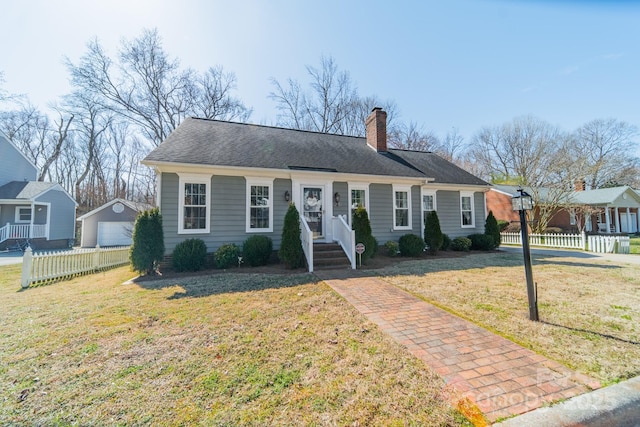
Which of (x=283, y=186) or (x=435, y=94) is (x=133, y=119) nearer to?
(x=283, y=186)

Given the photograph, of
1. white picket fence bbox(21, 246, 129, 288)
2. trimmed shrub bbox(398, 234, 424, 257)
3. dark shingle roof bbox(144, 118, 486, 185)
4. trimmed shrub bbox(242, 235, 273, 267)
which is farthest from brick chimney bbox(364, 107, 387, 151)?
white picket fence bbox(21, 246, 129, 288)

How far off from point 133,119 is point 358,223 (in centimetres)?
1943

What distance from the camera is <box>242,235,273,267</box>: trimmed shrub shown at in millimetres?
8492

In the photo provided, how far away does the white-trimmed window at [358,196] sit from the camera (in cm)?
1064

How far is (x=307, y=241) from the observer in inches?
321

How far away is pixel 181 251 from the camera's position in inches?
314

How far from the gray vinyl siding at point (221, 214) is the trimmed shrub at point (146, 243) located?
0.69 meters

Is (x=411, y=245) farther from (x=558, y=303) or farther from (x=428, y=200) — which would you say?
(x=558, y=303)

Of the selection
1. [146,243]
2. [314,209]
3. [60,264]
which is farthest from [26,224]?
[314,209]

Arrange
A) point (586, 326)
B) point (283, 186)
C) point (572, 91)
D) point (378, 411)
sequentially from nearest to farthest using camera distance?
point (378, 411) < point (586, 326) < point (283, 186) < point (572, 91)

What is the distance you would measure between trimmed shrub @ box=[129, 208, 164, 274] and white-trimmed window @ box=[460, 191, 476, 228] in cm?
1306

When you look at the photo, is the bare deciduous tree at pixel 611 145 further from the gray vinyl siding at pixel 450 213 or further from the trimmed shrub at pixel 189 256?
the trimmed shrub at pixel 189 256

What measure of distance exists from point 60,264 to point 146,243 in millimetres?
3052

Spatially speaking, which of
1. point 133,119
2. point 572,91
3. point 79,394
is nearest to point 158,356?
point 79,394
